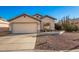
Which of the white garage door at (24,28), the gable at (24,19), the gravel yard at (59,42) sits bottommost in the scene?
the gravel yard at (59,42)

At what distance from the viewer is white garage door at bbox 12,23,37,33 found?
13.1 feet

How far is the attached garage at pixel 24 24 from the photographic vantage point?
3967 mm

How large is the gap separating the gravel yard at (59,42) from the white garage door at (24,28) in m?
0.20

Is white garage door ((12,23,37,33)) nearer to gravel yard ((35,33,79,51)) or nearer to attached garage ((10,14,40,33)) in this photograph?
attached garage ((10,14,40,33))

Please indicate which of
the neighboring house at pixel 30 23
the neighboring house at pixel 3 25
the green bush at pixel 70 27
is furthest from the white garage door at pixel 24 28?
the green bush at pixel 70 27

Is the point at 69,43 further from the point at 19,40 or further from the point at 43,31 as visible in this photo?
the point at 19,40

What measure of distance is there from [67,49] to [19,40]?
843 millimetres

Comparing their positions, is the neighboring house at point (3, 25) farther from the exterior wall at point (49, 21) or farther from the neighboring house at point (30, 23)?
the exterior wall at point (49, 21)

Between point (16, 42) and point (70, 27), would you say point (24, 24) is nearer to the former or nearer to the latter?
point (16, 42)

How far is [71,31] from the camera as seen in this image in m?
3.99

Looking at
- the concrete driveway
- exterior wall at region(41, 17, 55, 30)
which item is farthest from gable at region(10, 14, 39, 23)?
the concrete driveway
